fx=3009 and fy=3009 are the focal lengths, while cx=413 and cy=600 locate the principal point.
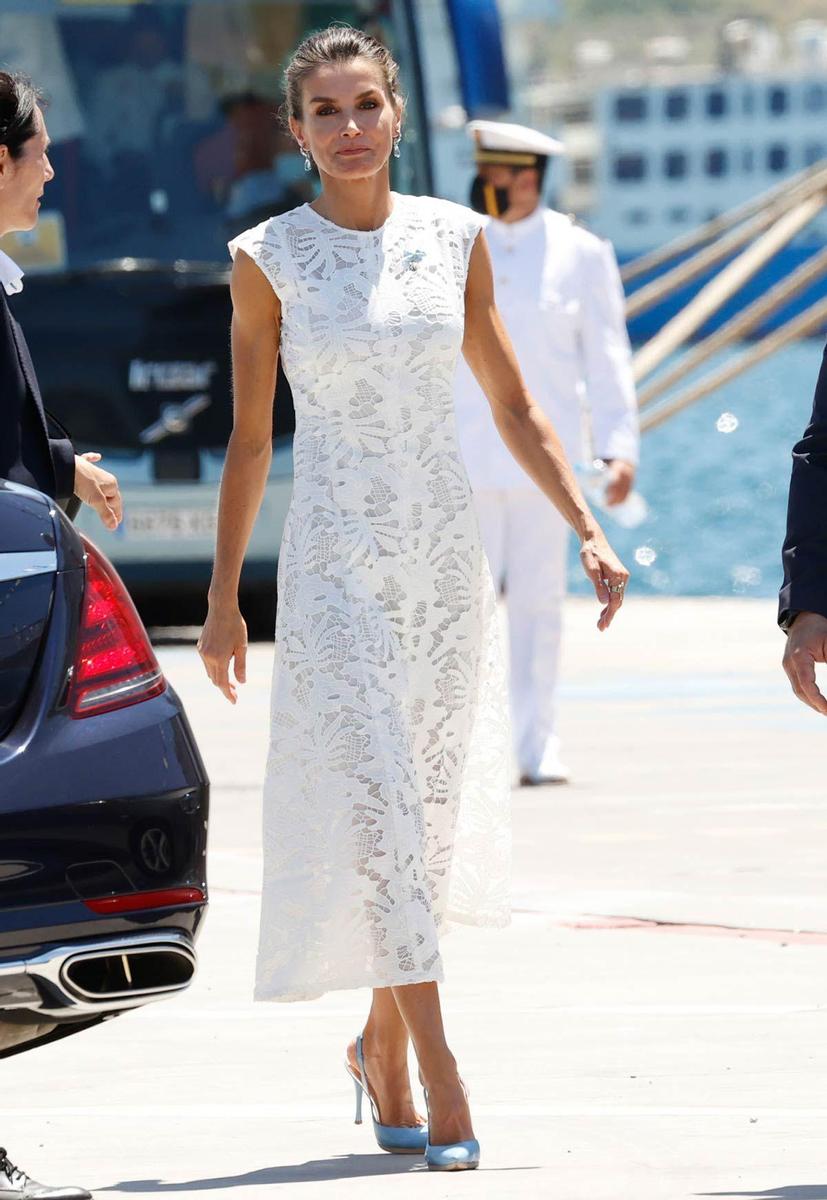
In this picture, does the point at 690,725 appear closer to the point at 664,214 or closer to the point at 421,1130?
the point at 421,1130

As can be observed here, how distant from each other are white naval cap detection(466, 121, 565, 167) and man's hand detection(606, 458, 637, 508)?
101cm

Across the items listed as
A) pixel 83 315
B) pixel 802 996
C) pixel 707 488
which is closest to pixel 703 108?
pixel 707 488

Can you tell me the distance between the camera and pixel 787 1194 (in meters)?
4.13

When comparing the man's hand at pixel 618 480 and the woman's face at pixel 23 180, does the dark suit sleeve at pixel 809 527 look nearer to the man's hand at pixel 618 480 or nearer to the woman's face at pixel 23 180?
the woman's face at pixel 23 180

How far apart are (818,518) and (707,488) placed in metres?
59.1

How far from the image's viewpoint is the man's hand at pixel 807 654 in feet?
13.6

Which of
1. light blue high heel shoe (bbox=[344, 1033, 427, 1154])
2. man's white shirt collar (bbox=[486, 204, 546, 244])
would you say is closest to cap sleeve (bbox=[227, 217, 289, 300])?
light blue high heel shoe (bbox=[344, 1033, 427, 1154])

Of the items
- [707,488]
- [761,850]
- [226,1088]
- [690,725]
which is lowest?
[707,488]

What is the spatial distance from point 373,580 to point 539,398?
4810 mm

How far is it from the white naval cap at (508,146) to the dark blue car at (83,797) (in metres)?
5.63

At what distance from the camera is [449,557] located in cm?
478

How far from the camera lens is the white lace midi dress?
4637 mm

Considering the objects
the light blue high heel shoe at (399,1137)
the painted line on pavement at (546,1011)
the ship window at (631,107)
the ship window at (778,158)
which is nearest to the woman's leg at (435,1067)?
the light blue high heel shoe at (399,1137)

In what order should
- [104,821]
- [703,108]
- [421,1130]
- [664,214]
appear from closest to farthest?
[104,821] → [421,1130] → [664,214] → [703,108]
